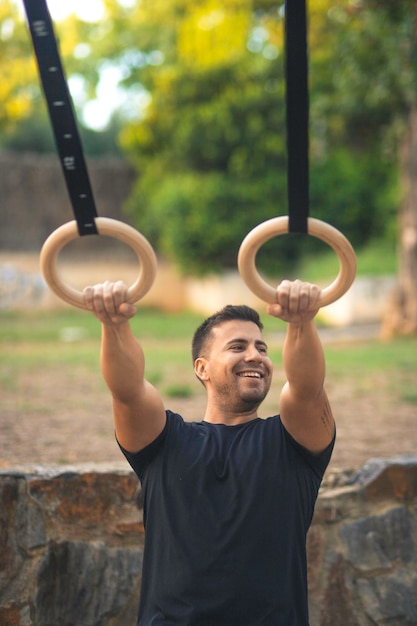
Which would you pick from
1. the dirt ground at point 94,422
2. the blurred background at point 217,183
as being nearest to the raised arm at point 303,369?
the dirt ground at point 94,422

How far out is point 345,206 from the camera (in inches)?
603

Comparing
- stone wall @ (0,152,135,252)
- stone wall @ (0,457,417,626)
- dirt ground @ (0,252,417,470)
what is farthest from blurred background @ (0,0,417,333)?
stone wall @ (0,457,417,626)

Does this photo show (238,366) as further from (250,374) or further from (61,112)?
(61,112)

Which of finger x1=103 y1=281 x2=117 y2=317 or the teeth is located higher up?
finger x1=103 y1=281 x2=117 y2=317

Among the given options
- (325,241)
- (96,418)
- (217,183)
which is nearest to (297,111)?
(325,241)

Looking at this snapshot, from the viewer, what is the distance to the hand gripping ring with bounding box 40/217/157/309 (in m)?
2.12

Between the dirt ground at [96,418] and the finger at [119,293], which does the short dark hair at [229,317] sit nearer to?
the finger at [119,293]

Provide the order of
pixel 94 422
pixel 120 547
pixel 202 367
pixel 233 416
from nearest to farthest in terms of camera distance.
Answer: pixel 233 416, pixel 202 367, pixel 120 547, pixel 94 422

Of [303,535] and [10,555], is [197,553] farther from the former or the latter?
[10,555]

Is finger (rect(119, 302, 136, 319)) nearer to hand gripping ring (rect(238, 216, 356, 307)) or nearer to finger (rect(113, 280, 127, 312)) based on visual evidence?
finger (rect(113, 280, 127, 312))

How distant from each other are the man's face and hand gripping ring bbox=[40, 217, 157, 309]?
0.38 metres

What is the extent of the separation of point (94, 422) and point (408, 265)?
671 cm

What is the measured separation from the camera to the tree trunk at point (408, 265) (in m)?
11.0

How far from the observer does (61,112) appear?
2.11 m
